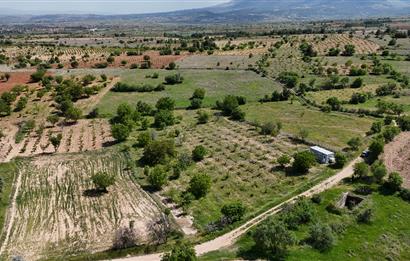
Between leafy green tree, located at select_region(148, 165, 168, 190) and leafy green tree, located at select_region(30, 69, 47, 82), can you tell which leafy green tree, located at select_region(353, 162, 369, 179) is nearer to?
leafy green tree, located at select_region(148, 165, 168, 190)

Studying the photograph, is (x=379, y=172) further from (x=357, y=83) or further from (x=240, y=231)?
(x=357, y=83)

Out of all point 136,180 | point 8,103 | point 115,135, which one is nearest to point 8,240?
point 136,180

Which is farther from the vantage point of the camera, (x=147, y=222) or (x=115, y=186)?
(x=115, y=186)

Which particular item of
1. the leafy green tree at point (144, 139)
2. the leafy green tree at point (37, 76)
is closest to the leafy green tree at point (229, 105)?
the leafy green tree at point (144, 139)

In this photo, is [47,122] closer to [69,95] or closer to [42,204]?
[69,95]

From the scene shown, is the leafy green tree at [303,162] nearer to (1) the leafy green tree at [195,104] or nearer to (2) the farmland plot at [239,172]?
(2) the farmland plot at [239,172]

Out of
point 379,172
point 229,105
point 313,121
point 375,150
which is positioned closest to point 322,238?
point 379,172

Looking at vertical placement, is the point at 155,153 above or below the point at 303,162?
below
